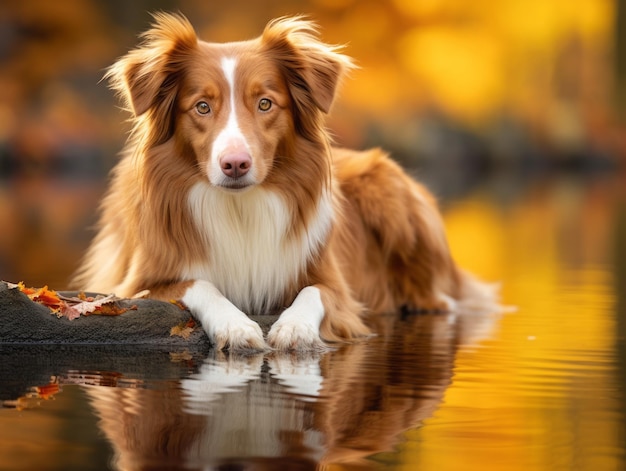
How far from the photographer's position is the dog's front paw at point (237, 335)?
18.3 ft

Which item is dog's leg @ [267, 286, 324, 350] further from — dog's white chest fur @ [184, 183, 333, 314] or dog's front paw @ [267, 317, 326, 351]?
dog's white chest fur @ [184, 183, 333, 314]

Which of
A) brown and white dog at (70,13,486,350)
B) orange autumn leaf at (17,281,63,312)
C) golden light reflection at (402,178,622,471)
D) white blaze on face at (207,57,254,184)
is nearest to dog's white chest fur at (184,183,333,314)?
brown and white dog at (70,13,486,350)

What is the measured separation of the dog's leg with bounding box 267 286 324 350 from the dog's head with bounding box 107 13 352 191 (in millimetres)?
639

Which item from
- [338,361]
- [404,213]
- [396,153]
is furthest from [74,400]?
[396,153]

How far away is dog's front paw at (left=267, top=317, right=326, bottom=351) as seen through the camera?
18.6 feet

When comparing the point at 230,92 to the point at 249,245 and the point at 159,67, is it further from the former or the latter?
the point at 249,245

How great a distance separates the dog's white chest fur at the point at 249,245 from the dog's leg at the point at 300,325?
199 millimetres

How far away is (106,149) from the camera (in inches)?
1106

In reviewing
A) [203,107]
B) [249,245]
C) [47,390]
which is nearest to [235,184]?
[203,107]

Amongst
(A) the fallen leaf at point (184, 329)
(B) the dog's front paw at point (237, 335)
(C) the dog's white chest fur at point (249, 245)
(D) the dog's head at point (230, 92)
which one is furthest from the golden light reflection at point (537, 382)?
(D) the dog's head at point (230, 92)

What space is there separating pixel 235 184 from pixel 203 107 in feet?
1.36

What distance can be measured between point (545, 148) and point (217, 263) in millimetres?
25863

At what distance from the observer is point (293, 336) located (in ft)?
18.7

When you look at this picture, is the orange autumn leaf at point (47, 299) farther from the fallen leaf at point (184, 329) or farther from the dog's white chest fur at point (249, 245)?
the dog's white chest fur at point (249, 245)
